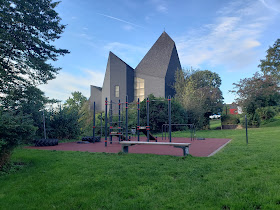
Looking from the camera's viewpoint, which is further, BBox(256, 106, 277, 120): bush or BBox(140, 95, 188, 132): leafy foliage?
BBox(256, 106, 277, 120): bush

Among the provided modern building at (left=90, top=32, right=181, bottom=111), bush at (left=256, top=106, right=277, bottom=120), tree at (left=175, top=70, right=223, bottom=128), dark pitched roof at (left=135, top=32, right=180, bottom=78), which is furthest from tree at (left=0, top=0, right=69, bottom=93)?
bush at (left=256, top=106, right=277, bottom=120)

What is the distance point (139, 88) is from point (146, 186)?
34.8 metres

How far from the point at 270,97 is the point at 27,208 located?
102 feet

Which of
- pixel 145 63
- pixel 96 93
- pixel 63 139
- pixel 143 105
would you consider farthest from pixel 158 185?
pixel 96 93

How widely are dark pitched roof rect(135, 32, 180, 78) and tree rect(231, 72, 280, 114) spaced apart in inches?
489

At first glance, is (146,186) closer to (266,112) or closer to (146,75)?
(266,112)

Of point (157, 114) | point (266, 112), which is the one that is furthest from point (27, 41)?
point (266, 112)

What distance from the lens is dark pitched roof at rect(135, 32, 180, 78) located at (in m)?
37.1

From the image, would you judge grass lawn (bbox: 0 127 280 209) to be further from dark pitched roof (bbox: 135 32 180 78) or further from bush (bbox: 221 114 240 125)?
dark pitched roof (bbox: 135 32 180 78)

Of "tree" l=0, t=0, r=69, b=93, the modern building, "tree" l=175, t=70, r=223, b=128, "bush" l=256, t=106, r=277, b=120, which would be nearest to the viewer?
"tree" l=0, t=0, r=69, b=93

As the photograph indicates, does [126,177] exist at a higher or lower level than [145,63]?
lower

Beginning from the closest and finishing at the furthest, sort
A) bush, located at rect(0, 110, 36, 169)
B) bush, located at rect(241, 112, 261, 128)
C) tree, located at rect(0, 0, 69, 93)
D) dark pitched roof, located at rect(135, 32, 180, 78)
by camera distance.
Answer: bush, located at rect(0, 110, 36, 169)
tree, located at rect(0, 0, 69, 93)
bush, located at rect(241, 112, 261, 128)
dark pitched roof, located at rect(135, 32, 180, 78)

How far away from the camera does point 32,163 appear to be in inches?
245

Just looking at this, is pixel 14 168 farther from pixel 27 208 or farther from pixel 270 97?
pixel 270 97
